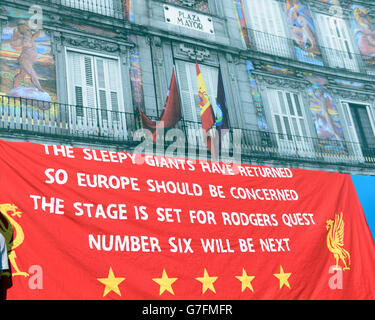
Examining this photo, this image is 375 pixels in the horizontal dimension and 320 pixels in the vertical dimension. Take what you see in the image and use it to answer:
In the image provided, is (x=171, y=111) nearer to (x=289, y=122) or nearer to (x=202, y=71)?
(x=202, y=71)

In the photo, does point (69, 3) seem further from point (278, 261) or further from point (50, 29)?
point (278, 261)

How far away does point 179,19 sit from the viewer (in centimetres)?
1269

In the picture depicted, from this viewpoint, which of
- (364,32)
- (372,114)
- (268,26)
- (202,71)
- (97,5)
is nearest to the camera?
(97,5)

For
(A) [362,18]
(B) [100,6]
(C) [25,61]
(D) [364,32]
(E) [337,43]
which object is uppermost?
(A) [362,18]

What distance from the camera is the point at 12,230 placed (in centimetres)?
501

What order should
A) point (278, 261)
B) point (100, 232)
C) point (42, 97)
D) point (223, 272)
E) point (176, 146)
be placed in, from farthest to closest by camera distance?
1. point (176, 146)
2. point (42, 97)
3. point (278, 261)
4. point (223, 272)
5. point (100, 232)

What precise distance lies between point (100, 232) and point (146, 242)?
1.83ft

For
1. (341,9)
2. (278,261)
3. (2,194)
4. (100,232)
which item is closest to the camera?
(2,194)

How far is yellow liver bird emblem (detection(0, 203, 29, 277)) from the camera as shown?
489cm

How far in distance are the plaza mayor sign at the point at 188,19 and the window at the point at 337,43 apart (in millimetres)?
4166

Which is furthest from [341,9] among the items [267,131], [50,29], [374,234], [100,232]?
[100,232]

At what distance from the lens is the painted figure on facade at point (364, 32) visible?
15602 mm

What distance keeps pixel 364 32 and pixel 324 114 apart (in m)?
4.04

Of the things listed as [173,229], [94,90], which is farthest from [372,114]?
[173,229]
